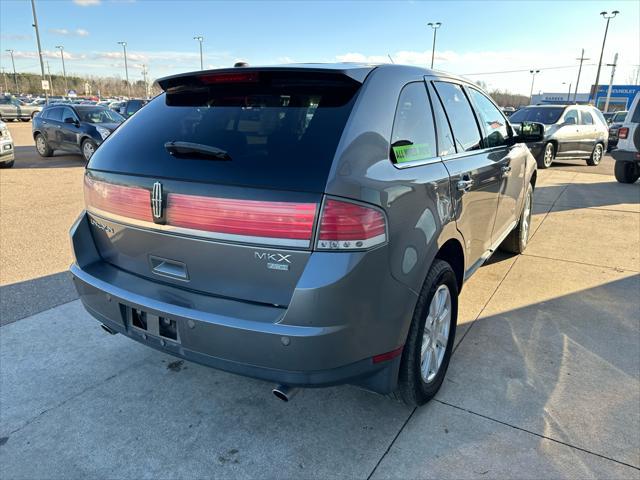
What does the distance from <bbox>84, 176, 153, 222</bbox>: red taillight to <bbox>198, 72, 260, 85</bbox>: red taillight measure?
2.20 ft

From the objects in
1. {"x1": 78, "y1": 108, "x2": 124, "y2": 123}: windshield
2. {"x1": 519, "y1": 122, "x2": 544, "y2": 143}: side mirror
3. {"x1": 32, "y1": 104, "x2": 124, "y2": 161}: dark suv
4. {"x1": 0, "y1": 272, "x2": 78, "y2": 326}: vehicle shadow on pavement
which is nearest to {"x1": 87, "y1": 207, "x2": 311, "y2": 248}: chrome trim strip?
{"x1": 0, "y1": 272, "x2": 78, "y2": 326}: vehicle shadow on pavement

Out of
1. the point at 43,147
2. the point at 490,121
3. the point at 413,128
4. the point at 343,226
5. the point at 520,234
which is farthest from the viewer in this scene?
the point at 43,147

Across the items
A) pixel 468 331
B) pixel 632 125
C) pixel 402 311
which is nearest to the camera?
pixel 402 311

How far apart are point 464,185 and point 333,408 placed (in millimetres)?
1511

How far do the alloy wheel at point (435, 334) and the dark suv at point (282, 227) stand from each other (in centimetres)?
2

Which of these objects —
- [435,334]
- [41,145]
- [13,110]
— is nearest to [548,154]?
[435,334]

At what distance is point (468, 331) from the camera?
3.56m

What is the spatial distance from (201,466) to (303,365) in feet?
2.62

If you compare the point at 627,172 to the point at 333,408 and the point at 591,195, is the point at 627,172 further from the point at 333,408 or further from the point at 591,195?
the point at 333,408

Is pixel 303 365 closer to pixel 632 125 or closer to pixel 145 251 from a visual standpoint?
pixel 145 251

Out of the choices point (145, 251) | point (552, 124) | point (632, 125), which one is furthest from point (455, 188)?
point (552, 124)

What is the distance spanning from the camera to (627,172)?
10617 millimetres

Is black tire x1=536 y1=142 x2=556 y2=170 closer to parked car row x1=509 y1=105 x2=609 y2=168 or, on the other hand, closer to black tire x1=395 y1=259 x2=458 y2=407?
parked car row x1=509 y1=105 x2=609 y2=168

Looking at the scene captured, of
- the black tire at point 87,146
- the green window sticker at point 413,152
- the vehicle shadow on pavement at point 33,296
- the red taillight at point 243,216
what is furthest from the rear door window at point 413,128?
the black tire at point 87,146
